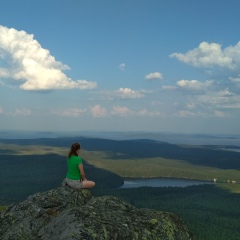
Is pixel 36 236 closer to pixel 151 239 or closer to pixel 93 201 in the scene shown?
pixel 93 201

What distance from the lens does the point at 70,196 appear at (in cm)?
2019

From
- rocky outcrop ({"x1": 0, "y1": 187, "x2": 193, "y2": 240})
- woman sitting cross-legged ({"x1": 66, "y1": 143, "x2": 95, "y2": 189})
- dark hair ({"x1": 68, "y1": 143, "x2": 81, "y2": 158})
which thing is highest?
dark hair ({"x1": 68, "y1": 143, "x2": 81, "y2": 158})

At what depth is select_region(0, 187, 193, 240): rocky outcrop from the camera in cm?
1396

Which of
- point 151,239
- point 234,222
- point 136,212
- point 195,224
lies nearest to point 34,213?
point 136,212

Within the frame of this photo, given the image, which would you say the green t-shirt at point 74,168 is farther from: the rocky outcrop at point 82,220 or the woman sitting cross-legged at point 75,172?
the rocky outcrop at point 82,220

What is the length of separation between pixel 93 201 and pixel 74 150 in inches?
196

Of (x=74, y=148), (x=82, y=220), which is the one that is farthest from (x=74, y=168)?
(x=82, y=220)

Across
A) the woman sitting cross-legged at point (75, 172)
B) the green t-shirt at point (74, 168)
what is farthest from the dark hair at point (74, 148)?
the green t-shirt at point (74, 168)

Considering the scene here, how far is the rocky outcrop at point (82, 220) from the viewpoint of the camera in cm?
1396

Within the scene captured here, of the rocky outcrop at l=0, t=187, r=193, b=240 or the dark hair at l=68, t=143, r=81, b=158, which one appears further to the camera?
the dark hair at l=68, t=143, r=81, b=158

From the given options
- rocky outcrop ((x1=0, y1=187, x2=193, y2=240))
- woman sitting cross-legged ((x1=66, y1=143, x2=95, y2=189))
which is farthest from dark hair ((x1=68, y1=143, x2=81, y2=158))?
rocky outcrop ((x1=0, y1=187, x2=193, y2=240))

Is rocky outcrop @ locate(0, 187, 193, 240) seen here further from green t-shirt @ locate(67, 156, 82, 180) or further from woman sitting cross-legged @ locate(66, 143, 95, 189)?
green t-shirt @ locate(67, 156, 82, 180)

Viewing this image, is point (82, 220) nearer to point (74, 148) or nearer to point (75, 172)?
point (75, 172)

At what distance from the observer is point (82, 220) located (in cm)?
1409
